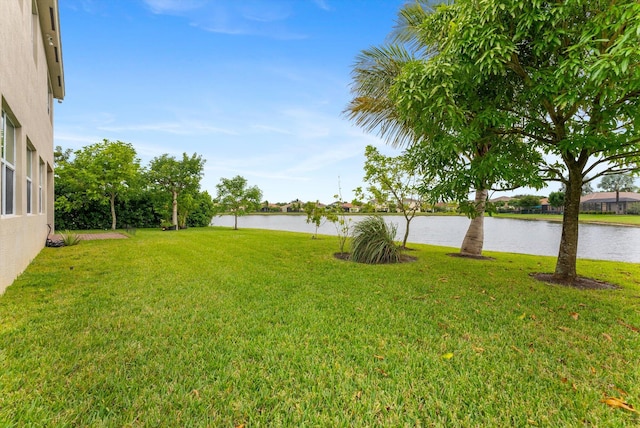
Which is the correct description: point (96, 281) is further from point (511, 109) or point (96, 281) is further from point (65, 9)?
point (65, 9)

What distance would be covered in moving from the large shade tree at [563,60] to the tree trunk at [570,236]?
35 mm

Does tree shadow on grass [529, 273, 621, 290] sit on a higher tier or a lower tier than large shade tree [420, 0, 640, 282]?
lower

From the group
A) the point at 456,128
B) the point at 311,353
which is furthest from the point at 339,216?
the point at 311,353

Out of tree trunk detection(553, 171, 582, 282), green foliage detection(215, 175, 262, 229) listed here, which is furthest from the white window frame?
green foliage detection(215, 175, 262, 229)

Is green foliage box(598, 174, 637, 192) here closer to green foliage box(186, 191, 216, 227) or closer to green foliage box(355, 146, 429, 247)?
green foliage box(355, 146, 429, 247)

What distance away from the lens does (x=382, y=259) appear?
281 inches

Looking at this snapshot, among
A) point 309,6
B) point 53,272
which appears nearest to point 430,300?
point 53,272

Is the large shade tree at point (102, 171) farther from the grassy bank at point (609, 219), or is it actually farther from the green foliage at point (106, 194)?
the grassy bank at point (609, 219)

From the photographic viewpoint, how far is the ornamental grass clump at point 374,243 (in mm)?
7144

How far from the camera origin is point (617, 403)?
1.87 m

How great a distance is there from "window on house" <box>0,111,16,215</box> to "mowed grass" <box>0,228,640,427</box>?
1.30 metres

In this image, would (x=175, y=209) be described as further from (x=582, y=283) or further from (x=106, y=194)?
(x=582, y=283)

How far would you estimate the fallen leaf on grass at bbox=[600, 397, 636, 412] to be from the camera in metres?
1.83

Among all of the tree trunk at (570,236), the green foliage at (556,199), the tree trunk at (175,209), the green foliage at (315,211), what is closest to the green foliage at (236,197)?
the tree trunk at (175,209)
